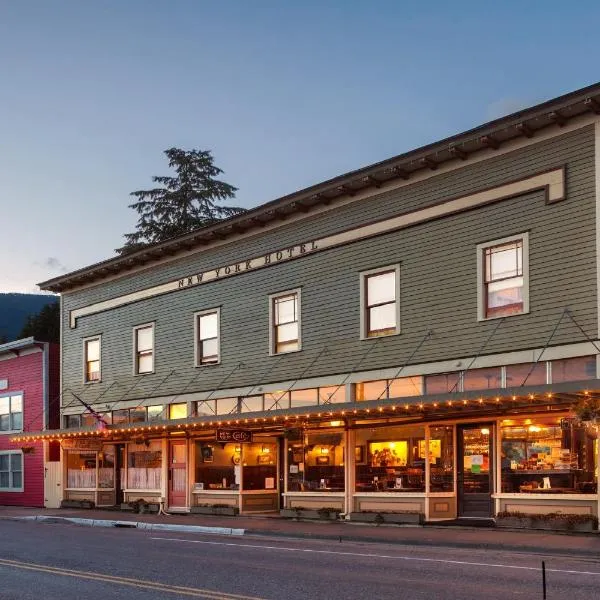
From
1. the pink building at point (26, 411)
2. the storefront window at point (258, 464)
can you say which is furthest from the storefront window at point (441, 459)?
the pink building at point (26, 411)

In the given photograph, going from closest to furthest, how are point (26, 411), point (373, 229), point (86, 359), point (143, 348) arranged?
point (373, 229) < point (143, 348) < point (86, 359) < point (26, 411)

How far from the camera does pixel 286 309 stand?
27.9m

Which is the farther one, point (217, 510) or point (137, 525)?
point (217, 510)

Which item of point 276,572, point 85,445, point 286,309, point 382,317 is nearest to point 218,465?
point 286,309

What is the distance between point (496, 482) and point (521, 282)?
4452 millimetres

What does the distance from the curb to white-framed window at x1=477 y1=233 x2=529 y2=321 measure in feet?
26.1

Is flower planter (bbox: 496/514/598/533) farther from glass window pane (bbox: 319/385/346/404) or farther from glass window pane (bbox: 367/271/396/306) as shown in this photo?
glass window pane (bbox: 367/271/396/306)

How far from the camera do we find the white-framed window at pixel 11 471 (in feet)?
131

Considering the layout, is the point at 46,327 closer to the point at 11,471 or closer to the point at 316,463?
the point at 11,471

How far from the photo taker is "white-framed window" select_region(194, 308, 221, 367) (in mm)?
30359

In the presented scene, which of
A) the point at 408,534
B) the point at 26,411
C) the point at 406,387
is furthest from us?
the point at 26,411

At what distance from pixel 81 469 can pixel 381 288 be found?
1702cm

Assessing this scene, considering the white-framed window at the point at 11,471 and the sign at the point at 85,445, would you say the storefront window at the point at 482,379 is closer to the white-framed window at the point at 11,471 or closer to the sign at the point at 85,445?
the sign at the point at 85,445

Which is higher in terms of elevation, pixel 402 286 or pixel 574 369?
pixel 402 286
